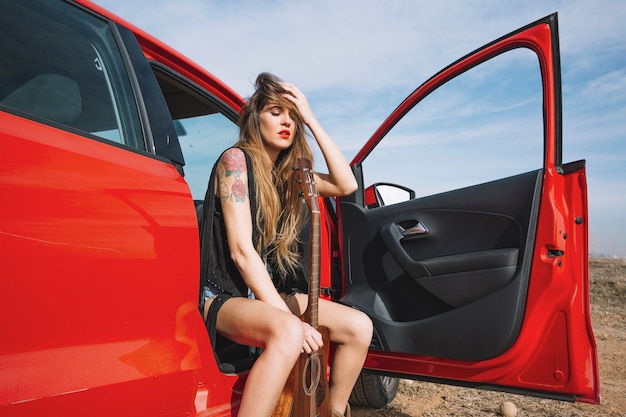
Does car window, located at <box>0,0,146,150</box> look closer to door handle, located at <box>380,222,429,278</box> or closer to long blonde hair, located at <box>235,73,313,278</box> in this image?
long blonde hair, located at <box>235,73,313,278</box>

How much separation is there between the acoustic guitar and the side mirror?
0.79 meters

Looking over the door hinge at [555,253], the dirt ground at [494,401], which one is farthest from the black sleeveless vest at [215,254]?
the dirt ground at [494,401]

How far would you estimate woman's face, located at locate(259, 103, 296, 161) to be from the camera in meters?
2.22

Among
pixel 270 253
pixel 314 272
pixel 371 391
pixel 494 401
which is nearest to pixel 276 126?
pixel 270 253

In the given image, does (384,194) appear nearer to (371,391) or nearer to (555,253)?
(555,253)

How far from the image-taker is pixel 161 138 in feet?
5.46

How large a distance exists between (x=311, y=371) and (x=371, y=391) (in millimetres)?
1392

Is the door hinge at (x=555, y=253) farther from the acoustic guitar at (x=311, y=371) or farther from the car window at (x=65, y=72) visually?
the car window at (x=65, y=72)

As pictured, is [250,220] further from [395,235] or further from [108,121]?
[395,235]

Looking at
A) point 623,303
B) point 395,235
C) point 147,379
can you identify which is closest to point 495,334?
point 395,235

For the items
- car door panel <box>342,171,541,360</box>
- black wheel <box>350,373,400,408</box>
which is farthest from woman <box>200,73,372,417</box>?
black wheel <box>350,373,400,408</box>

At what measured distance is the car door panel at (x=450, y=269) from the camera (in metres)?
2.02

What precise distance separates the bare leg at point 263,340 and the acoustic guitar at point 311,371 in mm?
86

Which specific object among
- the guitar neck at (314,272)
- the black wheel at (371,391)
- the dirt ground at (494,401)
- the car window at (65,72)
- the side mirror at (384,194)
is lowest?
the dirt ground at (494,401)
